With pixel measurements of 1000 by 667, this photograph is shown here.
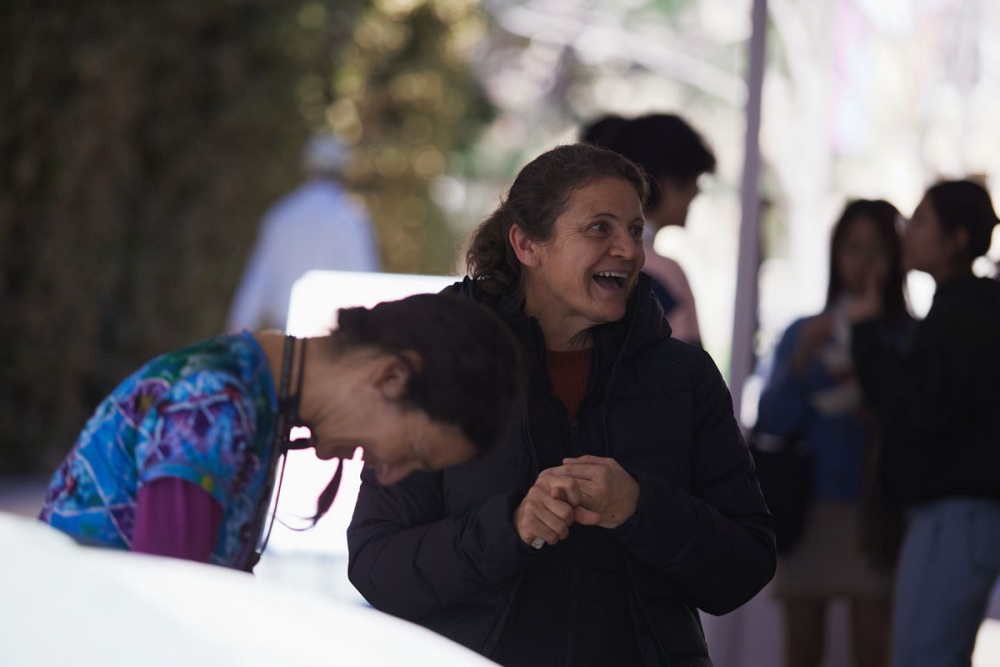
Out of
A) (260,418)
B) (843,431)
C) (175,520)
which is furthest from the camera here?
(843,431)

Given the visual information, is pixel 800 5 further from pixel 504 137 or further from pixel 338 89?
pixel 504 137

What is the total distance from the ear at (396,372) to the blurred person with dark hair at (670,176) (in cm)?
182

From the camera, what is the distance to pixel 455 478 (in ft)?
8.82

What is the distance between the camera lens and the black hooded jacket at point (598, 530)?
254 cm

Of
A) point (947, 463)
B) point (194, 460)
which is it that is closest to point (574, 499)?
point (194, 460)

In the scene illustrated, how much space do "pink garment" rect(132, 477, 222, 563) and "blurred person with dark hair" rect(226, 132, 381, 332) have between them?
5.86 metres

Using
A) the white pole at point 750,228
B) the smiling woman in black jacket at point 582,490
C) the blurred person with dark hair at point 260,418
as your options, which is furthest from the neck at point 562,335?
the white pole at point 750,228

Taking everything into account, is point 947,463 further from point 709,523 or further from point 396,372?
point 396,372

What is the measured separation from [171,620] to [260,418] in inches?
19.8

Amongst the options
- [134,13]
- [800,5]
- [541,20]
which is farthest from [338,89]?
[541,20]

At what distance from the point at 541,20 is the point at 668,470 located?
19.0 meters

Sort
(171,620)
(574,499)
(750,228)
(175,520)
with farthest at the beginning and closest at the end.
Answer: (750,228)
(574,499)
(175,520)
(171,620)

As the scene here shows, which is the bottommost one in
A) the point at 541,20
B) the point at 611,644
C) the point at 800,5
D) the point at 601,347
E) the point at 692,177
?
the point at 611,644

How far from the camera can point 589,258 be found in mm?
2768
